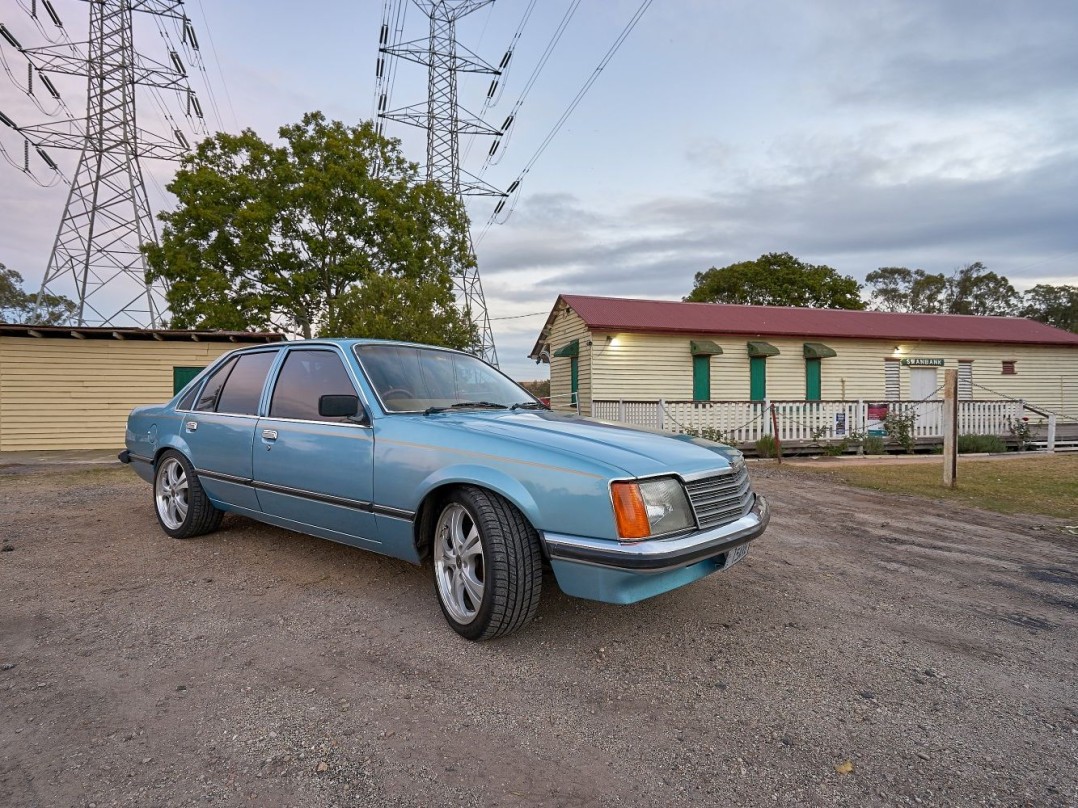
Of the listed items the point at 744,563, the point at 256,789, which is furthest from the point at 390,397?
the point at 744,563

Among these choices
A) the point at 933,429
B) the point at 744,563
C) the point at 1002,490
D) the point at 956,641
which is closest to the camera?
the point at 956,641

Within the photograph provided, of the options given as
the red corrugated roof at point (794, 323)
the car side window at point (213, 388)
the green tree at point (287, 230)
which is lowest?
the car side window at point (213, 388)

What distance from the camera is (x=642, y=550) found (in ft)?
7.57

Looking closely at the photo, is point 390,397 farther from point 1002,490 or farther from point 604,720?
point 1002,490

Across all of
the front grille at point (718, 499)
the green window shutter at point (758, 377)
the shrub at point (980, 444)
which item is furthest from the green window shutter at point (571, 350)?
the front grille at point (718, 499)

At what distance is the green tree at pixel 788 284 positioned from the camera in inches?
1512

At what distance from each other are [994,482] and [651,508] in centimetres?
883

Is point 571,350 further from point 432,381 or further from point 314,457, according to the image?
point 314,457

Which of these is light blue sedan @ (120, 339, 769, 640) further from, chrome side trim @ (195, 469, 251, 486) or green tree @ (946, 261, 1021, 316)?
green tree @ (946, 261, 1021, 316)

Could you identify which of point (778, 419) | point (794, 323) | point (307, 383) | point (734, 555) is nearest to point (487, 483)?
point (734, 555)

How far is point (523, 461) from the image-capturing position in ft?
8.49

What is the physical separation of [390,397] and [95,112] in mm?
28431

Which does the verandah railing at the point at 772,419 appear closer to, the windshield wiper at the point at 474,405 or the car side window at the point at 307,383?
the windshield wiper at the point at 474,405

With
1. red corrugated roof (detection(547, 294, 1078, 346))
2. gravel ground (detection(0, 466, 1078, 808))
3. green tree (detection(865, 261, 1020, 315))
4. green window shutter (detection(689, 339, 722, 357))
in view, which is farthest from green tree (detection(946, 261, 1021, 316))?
Answer: gravel ground (detection(0, 466, 1078, 808))
